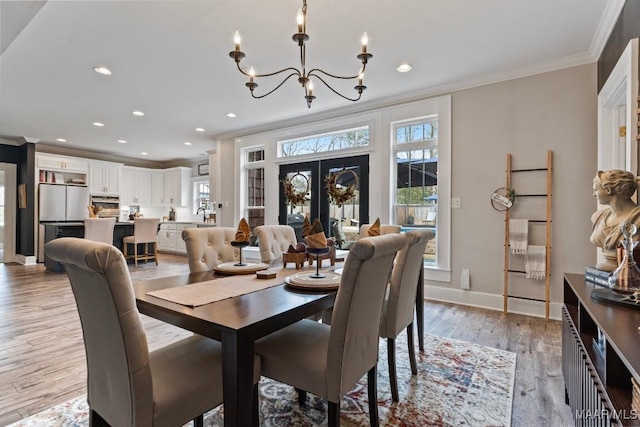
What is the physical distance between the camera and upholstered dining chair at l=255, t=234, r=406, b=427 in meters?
1.25

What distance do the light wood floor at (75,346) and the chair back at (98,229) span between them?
141cm

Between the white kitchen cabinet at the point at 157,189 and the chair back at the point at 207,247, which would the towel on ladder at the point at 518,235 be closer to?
the chair back at the point at 207,247

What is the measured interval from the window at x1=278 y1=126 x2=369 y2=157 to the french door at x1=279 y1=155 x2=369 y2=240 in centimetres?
19

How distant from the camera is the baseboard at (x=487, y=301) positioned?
331 centimetres

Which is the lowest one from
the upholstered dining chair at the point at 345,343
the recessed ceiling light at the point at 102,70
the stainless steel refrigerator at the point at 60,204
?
the upholstered dining chair at the point at 345,343

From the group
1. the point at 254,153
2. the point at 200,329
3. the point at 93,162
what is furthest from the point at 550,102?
the point at 93,162

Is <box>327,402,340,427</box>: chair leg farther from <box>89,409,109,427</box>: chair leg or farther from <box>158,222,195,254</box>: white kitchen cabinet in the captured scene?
<box>158,222,195,254</box>: white kitchen cabinet

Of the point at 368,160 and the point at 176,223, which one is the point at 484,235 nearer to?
the point at 368,160

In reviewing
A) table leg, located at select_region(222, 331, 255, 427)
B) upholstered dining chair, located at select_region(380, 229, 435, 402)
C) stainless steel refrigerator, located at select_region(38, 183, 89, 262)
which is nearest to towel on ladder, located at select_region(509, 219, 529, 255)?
upholstered dining chair, located at select_region(380, 229, 435, 402)

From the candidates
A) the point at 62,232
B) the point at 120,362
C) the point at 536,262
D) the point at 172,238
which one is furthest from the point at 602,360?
the point at 172,238

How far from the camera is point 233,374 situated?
108cm

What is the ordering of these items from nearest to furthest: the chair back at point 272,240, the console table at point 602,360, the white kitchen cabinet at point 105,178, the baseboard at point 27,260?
1. the console table at point 602,360
2. the chair back at point 272,240
3. the baseboard at point 27,260
4. the white kitchen cabinet at point 105,178

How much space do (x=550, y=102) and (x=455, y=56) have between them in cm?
112

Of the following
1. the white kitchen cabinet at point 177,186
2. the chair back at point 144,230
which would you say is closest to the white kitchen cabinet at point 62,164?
the white kitchen cabinet at point 177,186
